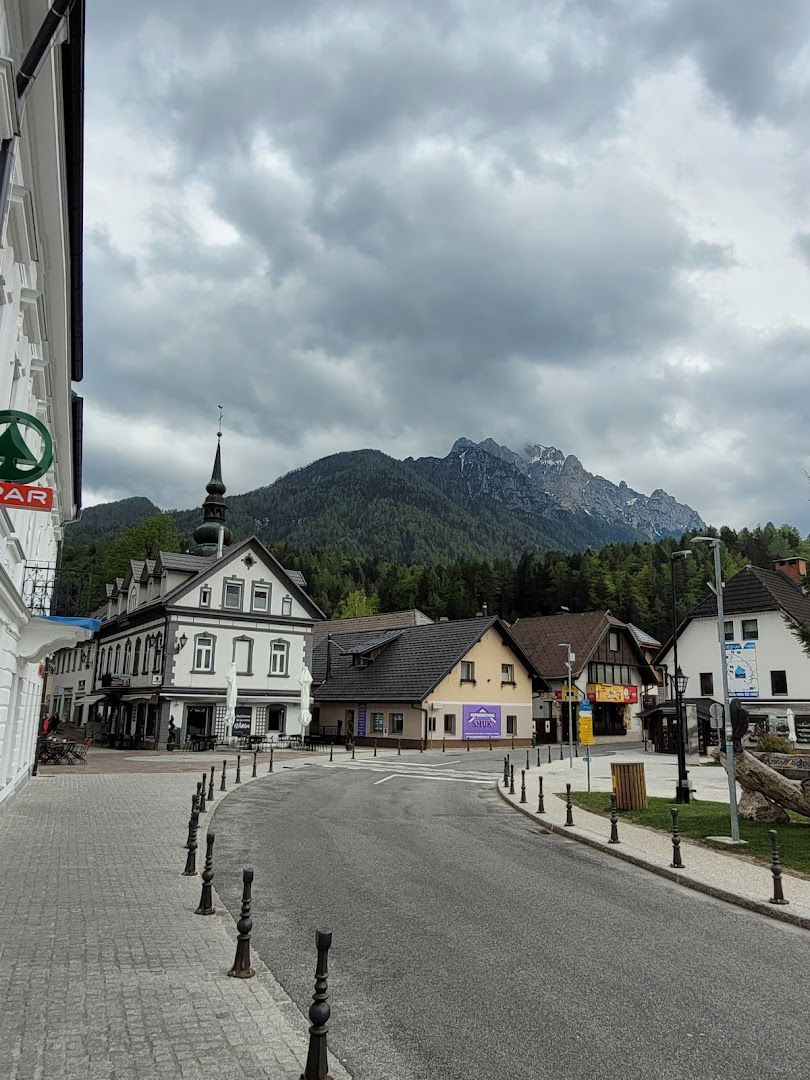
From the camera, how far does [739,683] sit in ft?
175

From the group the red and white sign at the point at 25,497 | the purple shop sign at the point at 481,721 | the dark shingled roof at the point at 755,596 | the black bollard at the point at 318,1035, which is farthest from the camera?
the dark shingled roof at the point at 755,596

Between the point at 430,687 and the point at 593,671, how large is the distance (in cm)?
2090

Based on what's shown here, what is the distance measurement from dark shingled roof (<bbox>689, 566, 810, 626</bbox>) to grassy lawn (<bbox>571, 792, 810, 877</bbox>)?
108 feet

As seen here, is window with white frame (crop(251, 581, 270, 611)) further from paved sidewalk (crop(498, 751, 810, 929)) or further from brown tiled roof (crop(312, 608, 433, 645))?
brown tiled roof (crop(312, 608, 433, 645))

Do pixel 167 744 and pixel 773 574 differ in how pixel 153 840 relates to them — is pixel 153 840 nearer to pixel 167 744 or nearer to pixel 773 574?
pixel 167 744

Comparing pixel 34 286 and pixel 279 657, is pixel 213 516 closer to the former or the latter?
pixel 279 657

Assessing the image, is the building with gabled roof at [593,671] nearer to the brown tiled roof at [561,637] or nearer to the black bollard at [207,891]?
the brown tiled roof at [561,637]

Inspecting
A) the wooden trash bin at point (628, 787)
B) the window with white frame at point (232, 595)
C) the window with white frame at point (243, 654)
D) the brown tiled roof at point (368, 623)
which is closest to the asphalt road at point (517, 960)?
the wooden trash bin at point (628, 787)

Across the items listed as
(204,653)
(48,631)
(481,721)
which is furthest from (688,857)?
(481,721)

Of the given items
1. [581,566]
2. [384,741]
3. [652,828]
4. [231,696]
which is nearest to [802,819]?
[652,828]

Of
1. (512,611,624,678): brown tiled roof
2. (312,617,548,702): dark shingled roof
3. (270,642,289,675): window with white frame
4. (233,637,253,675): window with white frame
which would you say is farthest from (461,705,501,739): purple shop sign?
(233,637,253,675): window with white frame

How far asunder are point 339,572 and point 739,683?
93.4 meters

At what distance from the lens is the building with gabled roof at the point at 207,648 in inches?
1779

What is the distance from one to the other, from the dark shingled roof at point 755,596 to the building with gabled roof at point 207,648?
89.8ft
